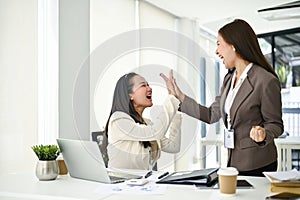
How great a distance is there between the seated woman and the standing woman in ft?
0.70

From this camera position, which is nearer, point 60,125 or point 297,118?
point 60,125

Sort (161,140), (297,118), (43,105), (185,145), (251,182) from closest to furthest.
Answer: (251,182), (161,140), (185,145), (43,105), (297,118)

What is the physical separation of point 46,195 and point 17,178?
391 millimetres

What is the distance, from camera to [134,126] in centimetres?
→ 175

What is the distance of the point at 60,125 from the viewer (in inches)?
117

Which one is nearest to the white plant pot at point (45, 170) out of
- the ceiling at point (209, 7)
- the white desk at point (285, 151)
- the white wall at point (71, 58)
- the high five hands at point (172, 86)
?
the high five hands at point (172, 86)

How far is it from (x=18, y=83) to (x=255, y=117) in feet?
4.89

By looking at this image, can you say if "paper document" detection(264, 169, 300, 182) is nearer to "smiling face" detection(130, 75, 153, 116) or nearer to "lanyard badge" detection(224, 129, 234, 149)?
→ "lanyard badge" detection(224, 129, 234, 149)

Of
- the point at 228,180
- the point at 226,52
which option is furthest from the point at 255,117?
the point at 228,180

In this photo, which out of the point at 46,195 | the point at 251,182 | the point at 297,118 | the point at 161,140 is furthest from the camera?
the point at 297,118

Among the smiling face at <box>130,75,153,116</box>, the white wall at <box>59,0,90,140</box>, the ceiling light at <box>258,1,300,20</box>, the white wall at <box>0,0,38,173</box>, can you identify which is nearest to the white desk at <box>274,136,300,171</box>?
the ceiling light at <box>258,1,300,20</box>

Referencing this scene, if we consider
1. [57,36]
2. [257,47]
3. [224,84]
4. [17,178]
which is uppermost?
[57,36]

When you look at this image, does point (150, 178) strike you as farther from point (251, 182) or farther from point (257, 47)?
point (257, 47)

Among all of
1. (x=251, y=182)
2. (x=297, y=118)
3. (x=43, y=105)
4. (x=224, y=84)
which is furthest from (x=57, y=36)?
(x=297, y=118)
